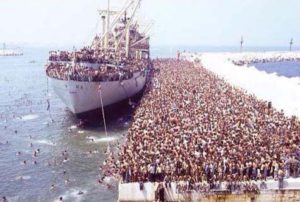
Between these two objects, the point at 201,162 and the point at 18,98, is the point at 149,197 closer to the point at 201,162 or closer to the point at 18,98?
the point at 201,162

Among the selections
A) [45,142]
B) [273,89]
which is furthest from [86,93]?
[273,89]

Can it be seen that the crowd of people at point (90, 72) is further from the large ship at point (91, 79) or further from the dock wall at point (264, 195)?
the dock wall at point (264, 195)

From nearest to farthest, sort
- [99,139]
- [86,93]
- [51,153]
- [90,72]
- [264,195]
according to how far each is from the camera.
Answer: [264,195] < [51,153] < [99,139] < [86,93] < [90,72]

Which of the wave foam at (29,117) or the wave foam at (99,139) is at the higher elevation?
the wave foam at (99,139)

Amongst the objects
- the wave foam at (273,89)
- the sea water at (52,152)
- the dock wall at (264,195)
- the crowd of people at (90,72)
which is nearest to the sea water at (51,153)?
the sea water at (52,152)

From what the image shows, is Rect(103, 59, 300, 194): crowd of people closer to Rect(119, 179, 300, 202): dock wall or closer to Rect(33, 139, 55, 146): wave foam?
Rect(119, 179, 300, 202): dock wall

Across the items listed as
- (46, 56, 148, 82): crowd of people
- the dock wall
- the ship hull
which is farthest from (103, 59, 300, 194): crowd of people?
(46, 56, 148, 82): crowd of people

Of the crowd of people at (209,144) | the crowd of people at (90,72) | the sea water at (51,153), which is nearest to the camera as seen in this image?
the crowd of people at (209,144)

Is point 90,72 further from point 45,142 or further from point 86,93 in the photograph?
point 45,142
